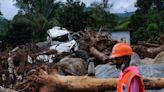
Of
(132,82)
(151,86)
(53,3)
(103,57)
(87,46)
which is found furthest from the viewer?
(53,3)

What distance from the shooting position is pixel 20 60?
16.0 meters

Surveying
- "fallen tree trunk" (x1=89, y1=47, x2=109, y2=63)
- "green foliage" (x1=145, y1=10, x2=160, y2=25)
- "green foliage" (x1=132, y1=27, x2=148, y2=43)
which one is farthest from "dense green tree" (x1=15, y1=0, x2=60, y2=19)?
"fallen tree trunk" (x1=89, y1=47, x2=109, y2=63)

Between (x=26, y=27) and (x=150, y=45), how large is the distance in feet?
80.1

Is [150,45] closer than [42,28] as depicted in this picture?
Yes

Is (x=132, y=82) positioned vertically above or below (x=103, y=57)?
above

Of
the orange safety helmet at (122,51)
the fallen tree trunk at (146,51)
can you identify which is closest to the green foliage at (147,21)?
the fallen tree trunk at (146,51)

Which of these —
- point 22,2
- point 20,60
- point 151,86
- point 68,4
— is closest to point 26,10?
point 22,2

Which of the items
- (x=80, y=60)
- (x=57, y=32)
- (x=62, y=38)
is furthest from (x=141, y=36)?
(x=80, y=60)

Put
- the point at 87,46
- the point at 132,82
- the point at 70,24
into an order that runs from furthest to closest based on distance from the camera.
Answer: the point at 70,24 → the point at 87,46 → the point at 132,82

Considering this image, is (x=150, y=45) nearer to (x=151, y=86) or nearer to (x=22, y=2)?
(x=151, y=86)

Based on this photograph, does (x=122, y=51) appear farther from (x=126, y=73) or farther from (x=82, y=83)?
(x=82, y=83)

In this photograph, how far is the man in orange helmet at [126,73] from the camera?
491 centimetres

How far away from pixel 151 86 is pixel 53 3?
41.0 meters

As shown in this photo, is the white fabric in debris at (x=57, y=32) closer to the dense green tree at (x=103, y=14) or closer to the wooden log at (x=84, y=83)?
the dense green tree at (x=103, y=14)
